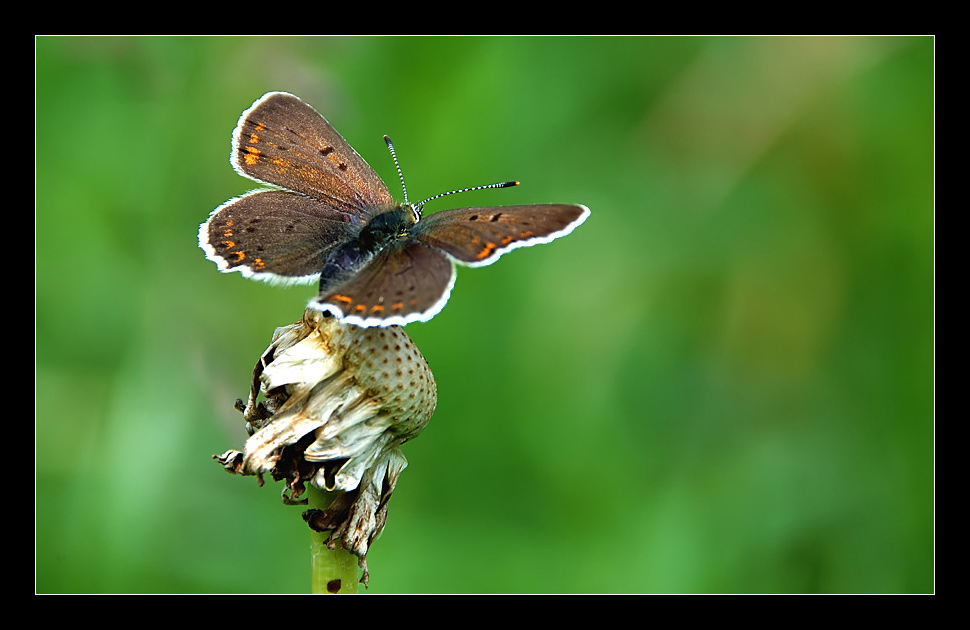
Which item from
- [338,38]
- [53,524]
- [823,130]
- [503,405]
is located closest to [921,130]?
[823,130]

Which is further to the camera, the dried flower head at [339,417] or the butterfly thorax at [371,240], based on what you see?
the butterfly thorax at [371,240]

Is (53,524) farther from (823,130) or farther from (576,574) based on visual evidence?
(823,130)

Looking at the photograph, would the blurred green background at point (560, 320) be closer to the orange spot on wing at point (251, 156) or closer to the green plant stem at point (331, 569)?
the orange spot on wing at point (251, 156)

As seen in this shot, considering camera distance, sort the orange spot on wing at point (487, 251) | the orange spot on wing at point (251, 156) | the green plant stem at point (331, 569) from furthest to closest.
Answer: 1. the orange spot on wing at point (251, 156)
2. the orange spot on wing at point (487, 251)
3. the green plant stem at point (331, 569)

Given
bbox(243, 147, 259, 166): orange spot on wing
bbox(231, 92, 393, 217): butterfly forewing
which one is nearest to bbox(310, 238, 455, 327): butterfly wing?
bbox(231, 92, 393, 217): butterfly forewing

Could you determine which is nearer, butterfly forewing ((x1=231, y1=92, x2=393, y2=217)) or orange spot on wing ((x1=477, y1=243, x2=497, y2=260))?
orange spot on wing ((x1=477, y1=243, x2=497, y2=260))

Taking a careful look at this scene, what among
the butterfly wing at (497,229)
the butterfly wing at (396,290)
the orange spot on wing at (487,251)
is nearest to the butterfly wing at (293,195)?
the butterfly wing at (396,290)

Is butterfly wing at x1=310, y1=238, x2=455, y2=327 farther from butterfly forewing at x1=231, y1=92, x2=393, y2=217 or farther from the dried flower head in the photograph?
→ butterfly forewing at x1=231, y1=92, x2=393, y2=217
